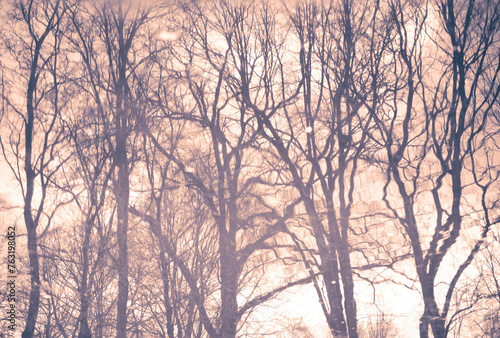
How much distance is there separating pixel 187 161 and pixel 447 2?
3.63m

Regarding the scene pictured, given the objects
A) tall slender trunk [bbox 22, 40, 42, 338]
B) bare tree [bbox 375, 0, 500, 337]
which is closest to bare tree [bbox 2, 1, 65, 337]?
tall slender trunk [bbox 22, 40, 42, 338]

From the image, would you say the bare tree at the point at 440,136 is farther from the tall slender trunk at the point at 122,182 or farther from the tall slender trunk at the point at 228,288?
the tall slender trunk at the point at 122,182


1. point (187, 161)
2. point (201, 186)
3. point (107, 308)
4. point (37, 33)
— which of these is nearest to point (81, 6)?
point (37, 33)

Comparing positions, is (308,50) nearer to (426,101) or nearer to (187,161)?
(426,101)

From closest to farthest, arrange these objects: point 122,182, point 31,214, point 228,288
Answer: point 228,288 → point 122,182 → point 31,214

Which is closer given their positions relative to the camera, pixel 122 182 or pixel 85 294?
pixel 85 294

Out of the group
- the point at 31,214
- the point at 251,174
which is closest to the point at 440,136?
the point at 251,174

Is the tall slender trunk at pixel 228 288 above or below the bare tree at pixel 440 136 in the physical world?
below

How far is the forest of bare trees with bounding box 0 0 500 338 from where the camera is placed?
418 cm

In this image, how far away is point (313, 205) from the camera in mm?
4723

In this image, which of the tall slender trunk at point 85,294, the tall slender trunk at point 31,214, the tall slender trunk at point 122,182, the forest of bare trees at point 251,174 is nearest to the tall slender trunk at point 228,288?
the forest of bare trees at point 251,174

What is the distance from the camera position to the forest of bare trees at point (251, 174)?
13.7 feet

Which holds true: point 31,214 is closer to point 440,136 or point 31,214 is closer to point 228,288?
point 228,288

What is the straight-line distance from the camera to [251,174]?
5117mm
